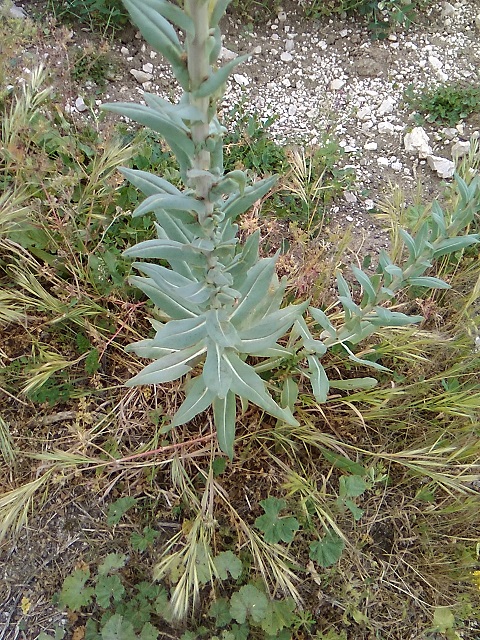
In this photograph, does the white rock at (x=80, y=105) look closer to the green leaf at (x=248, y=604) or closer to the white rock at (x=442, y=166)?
the white rock at (x=442, y=166)

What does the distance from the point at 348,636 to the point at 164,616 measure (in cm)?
74

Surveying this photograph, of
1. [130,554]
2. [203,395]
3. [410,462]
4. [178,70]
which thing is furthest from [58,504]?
[178,70]

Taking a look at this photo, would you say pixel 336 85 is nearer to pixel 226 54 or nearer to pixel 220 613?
pixel 226 54

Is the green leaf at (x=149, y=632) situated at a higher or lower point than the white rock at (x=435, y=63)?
lower

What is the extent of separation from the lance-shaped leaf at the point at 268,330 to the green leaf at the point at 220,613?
1.01 metres

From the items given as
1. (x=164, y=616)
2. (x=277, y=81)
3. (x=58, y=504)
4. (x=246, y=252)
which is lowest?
(x=164, y=616)

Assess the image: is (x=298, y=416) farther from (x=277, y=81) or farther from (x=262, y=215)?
(x=277, y=81)

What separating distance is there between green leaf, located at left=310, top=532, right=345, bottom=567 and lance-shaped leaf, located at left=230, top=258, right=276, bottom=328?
96 centimetres

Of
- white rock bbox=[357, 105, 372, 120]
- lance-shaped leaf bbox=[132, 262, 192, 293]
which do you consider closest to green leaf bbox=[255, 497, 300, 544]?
lance-shaped leaf bbox=[132, 262, 192, 293]

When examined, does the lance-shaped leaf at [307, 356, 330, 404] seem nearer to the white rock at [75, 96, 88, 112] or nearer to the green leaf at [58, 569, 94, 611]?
the green leaf at [58, 569, 94, 611]

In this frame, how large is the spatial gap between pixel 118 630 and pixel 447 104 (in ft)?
11.0

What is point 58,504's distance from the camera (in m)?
2.21

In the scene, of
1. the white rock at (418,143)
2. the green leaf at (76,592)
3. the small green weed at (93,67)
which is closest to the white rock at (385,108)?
the white rock at (418,143)

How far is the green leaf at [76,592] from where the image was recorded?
2.01 metres
